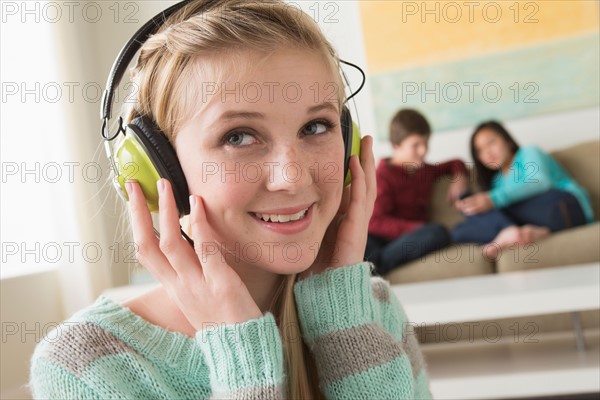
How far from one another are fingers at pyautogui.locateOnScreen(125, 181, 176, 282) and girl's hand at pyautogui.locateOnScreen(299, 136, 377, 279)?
0.21m

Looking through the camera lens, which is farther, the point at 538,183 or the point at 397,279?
the point at 538,183

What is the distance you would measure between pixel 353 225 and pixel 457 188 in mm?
2680

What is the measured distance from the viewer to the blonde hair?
89cm

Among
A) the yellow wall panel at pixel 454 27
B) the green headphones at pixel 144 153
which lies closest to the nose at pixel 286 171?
the green headphones at pixel 144 153

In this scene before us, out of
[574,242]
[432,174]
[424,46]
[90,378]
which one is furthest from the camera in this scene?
[424,46]

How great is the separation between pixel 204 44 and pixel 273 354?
393mm

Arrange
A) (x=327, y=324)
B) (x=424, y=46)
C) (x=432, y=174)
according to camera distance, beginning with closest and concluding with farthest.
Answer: (x=327, y=324) < (x=432, y=174) < (x=424, y=46)

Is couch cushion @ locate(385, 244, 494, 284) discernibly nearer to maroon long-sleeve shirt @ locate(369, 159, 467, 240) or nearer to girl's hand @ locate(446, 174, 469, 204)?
maroon long-sleeve shirt @ locate(369, 159, 467, 240)

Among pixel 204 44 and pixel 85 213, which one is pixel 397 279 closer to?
pixel 85 213

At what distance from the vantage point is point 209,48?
89 cm

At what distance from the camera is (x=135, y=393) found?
2.84ft

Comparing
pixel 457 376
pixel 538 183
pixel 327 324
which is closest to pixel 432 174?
pixel 538 183

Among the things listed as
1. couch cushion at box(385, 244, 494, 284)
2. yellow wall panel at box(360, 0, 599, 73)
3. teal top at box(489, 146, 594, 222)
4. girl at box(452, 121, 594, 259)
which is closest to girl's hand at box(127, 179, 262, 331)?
couch cushion at box(385, 244, 494, 284)

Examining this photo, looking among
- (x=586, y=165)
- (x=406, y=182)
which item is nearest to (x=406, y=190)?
(x=406, y=182)
